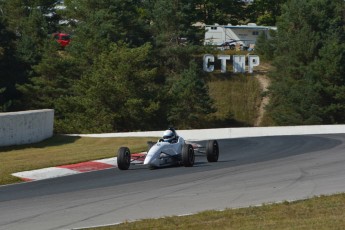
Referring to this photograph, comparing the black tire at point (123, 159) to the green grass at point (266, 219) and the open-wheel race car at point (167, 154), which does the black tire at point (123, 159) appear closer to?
the open-wheel race car at point (167, 154)

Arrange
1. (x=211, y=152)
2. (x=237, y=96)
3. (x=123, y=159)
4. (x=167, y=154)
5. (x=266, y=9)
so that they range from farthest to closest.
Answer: (x=266, y=9)
(x=237, y=96)
(x=211, y=152)
(x=123, y=159)
(x=167, y=154)

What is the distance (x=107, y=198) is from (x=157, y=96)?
57.5 m

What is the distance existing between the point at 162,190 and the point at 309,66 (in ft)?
222

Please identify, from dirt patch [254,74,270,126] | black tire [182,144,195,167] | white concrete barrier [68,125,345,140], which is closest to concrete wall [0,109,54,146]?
white concrete barrier [68,125,345,140]

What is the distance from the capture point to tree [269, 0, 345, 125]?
78812mm

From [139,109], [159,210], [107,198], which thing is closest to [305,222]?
[159,210]

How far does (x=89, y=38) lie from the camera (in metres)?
83.9

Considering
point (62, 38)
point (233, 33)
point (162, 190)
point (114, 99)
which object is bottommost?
point (162, 190)

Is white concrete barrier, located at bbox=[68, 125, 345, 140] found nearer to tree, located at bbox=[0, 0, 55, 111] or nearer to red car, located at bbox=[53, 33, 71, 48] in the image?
tree, located at bbox=[0, 0, 55, 111]

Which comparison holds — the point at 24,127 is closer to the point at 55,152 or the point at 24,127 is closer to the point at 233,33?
the point at 55,152

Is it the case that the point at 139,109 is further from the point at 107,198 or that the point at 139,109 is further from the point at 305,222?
the point at 305,222

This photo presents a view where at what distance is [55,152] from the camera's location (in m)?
31.0

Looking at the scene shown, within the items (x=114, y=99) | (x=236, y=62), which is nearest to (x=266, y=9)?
(x=236, y=62)

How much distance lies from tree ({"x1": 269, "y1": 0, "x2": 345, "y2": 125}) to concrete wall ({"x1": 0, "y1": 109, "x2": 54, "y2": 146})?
4428 centimetres
